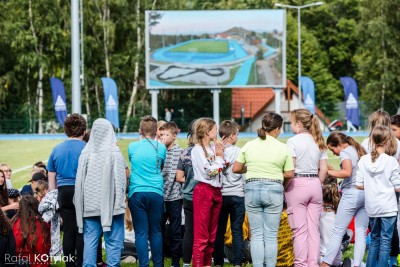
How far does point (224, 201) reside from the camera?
10352 mm

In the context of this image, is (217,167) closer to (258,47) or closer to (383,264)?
(383,264)

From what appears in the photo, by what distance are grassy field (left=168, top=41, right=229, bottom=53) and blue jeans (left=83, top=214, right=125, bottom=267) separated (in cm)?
3895

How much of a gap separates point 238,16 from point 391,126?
38.5 m

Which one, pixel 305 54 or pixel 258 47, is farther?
pixel 305 54

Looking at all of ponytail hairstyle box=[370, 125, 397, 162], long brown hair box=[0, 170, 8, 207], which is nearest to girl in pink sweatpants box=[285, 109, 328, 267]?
ponytail hairstyle box=[370, 125, 397, 162]

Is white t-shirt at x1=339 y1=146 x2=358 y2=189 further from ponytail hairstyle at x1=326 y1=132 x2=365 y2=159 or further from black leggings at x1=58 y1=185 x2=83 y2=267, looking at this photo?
black leggings at x1=58 y1=185 x2=83 y2=267

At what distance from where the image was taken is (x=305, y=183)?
9719mm

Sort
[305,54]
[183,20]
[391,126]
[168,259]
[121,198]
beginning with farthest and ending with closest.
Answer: [305,54], [183,20], [168,259], [391,126], [121,198]

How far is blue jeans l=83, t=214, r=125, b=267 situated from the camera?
30.9 feet

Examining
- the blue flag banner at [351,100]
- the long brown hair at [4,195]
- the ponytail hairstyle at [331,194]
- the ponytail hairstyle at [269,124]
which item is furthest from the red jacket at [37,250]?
the blue flag banner at [351,100]

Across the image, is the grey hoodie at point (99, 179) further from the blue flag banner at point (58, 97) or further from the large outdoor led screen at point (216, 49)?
the blue flag banner at point (58, 97)

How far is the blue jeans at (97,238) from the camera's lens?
30.9 feet

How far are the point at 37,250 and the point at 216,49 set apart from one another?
38.7 m

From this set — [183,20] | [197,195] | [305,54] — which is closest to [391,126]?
[197,195]
